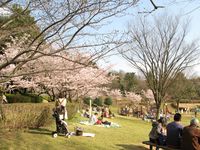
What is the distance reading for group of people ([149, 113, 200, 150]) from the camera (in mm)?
8336

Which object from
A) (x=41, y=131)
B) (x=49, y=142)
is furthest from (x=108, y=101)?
(x=49, y=142)

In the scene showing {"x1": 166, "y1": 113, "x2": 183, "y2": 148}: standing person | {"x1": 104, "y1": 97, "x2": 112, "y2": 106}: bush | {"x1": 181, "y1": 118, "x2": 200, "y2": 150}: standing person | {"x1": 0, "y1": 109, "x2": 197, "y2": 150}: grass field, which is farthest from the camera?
{"x1": 104, "y1": 97, "x2": 112, "y2": 106}: bush

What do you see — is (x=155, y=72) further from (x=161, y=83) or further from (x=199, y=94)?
(x=199, y=94)

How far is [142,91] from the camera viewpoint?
2144 inches

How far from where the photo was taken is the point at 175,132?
9.52 metres

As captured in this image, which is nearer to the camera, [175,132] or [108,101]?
[175,132]

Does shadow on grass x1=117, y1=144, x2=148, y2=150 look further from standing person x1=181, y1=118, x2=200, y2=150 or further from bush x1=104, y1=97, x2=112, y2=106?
bush x1=104, y1=97, x2=112, y2=106

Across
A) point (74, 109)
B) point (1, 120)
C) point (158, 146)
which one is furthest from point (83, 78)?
point (158, 146)

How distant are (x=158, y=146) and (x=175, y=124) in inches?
54.4

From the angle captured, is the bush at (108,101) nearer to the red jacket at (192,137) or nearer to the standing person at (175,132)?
the standing person at (175,132)

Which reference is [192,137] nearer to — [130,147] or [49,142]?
[130,147]

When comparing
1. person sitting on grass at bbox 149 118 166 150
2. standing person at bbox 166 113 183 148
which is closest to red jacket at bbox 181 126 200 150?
standing person at bbox 166 113 183 148

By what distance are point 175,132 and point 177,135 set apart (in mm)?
99

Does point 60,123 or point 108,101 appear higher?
point 108,101
